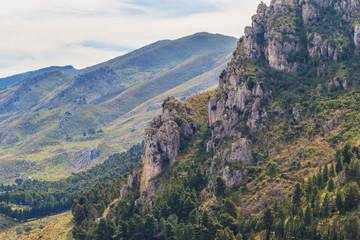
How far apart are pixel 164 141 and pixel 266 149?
57.1 metres

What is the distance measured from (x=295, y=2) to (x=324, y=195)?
447 ft

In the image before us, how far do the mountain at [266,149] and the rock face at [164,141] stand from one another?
56 centimetres

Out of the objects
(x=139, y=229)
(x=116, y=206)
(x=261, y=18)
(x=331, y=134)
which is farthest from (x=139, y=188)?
(x=261, y=18)

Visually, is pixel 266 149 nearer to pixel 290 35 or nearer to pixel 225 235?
pixel 225 235

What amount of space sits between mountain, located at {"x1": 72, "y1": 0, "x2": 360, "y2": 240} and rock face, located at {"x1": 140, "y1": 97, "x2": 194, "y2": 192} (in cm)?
56

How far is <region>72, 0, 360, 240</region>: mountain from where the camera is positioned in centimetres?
9906

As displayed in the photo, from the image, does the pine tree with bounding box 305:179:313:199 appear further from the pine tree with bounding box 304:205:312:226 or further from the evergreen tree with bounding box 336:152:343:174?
the pine tree with bounding box 304:205:312:226

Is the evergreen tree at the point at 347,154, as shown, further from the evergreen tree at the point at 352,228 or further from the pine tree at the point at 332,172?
the evergreen tree at the point at 352,228

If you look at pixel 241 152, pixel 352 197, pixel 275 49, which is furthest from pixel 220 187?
pixel 275 49

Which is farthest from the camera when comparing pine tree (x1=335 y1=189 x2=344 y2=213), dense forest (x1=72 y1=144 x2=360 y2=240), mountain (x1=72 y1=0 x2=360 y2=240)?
mountain (x1=72 y1=0 x2=360 y2=240)

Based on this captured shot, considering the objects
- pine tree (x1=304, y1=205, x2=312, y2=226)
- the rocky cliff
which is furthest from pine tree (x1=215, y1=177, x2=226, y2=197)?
pine tree (x1=304, y1=205, x2=312, y2=226)

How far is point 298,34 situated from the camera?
173 m

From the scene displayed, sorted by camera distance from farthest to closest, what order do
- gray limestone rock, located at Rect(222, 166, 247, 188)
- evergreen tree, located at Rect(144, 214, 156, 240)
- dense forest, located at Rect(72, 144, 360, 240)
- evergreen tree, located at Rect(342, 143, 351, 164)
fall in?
evergreen tree, located at Rect(144, 214, 156, 240) < gray limestone rock, located at Rect(222, 166, 247, 188) < evergreen tree, located at Rect(342, 143, 351, 164) < dense forest, located at Rect(72, 144, 360, 240)

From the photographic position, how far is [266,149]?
134 meters
